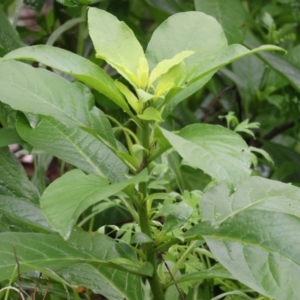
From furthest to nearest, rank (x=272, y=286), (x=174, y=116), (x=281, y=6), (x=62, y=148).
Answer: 1. (x=281, y=6)
2. (x=174, y=116)
3. (x=62, y=148)
4. (x=272, y=286)

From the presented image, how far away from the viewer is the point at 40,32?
3.71 feet

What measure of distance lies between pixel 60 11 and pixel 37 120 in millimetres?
626

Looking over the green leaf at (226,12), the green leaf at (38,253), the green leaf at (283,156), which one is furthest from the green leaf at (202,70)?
the green leaf at (283,156)

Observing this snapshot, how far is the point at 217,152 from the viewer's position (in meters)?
0.38

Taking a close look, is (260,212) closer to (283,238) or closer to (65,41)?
(283,238)

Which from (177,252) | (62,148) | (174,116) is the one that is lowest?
(174,116)

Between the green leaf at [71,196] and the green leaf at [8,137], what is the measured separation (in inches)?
→ 7.6

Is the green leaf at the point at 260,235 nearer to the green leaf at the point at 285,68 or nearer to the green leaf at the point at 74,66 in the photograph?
the green leaf at the point at 74,66

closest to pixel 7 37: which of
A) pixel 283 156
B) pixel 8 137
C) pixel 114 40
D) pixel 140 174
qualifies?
pixel 8 137

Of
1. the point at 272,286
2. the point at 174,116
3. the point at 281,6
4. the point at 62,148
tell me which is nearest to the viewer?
the point at 272,286

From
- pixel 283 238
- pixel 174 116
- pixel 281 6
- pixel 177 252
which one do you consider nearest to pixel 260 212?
pixel 283 238

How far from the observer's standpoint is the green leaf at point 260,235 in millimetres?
419

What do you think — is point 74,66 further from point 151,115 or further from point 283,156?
point 283,156

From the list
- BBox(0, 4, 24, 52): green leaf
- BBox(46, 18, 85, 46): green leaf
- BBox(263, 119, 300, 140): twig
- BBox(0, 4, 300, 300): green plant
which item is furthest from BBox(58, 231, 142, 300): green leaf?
BBox(263, 119, 300, 140): twig
